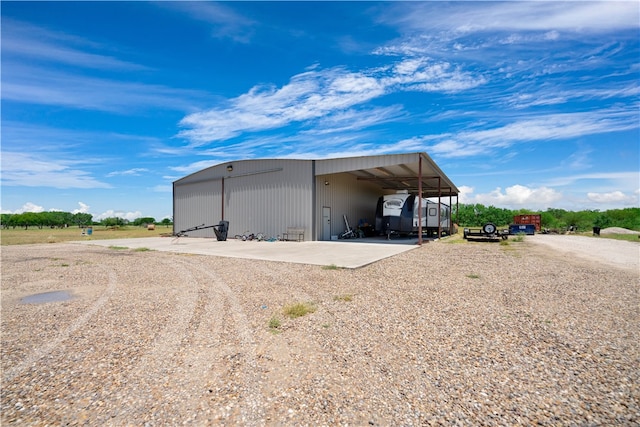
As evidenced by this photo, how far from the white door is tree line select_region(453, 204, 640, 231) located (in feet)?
88.0

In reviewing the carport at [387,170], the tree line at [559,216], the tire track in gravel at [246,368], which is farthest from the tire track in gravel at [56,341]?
the tree line at [559,216]

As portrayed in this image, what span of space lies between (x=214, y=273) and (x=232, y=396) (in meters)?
6.56

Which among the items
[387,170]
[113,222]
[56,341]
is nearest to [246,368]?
[56,341]

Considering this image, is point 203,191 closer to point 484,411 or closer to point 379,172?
point 379,172

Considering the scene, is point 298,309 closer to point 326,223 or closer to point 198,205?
point 326,223

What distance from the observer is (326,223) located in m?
20.9

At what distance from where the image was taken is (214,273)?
30.0 feet

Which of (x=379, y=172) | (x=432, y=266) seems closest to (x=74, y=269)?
(x=432, y=266)

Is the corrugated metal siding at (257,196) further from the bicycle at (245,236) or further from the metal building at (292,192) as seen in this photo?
the bicycle at (245,236)

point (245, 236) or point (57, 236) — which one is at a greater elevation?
point (245, 236)

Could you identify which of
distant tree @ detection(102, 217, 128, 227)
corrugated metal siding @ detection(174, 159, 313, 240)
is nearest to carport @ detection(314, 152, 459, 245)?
corrugated metal siding @ detection(174, 159, 313, 240)

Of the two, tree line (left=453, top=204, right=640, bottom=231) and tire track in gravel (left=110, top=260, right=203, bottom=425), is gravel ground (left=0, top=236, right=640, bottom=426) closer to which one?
tire track in gravel (left=110, top=260, right=203, bottom=425)

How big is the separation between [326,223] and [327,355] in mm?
17166

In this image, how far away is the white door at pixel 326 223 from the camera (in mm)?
20625
